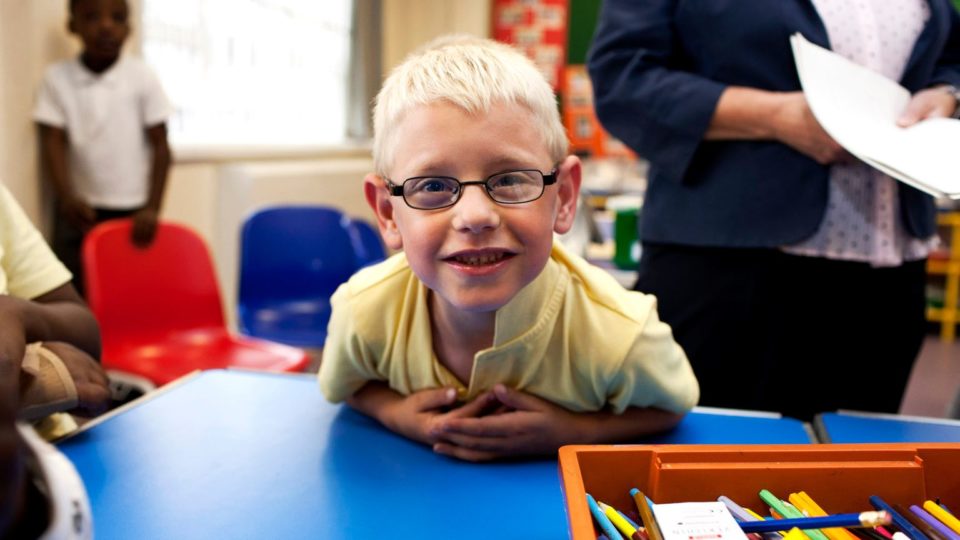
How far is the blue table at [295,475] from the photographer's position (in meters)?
0.79

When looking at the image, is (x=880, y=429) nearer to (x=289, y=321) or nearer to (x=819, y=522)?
(x=819, y=522)

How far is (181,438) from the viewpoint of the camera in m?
1.01

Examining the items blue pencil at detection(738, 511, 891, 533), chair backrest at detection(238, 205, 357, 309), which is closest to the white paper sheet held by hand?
blue pencil at detection(738, 511, 891, 533)

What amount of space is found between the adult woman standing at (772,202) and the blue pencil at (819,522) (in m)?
0.59

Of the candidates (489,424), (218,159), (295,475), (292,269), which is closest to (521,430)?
(489,424)

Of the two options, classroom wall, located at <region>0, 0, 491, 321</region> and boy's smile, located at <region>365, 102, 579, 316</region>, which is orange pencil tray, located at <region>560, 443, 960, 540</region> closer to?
boy's smile, located at <region>365, 102, 579, 316</region>

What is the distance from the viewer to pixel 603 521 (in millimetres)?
658

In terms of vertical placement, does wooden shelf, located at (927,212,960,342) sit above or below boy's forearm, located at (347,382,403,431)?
below

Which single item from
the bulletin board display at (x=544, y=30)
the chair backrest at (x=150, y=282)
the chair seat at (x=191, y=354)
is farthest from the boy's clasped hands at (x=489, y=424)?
the bulletin board display at (x=544, y=30)

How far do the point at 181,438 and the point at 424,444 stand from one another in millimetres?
311

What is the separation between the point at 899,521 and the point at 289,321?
7.31 ft

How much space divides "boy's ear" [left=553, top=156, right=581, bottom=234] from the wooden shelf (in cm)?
455

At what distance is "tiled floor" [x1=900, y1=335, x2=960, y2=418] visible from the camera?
348 cm

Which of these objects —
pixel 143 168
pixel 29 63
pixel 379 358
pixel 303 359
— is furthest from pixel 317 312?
pixel 379 358
